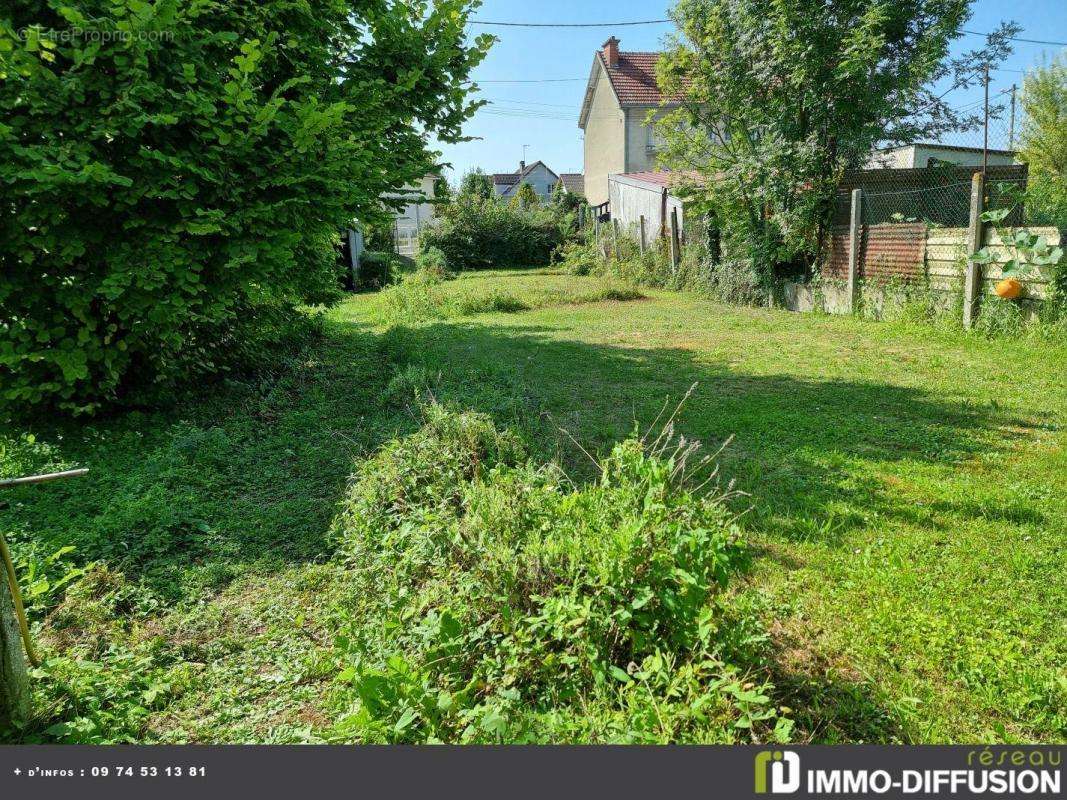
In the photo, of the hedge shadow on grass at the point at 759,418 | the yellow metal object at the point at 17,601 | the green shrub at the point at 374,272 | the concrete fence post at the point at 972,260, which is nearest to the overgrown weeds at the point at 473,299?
the green shrub at the point at 374,272

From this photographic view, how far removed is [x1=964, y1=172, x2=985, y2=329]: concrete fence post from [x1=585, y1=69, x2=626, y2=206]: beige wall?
20.4 meters

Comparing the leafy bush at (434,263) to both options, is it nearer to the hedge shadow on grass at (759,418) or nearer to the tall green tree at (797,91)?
the tall green tree at (797,91)

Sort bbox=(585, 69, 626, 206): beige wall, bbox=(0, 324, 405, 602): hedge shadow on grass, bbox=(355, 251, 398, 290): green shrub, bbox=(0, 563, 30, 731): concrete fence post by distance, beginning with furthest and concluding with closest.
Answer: bbox=(585, 69, 626, 206): beige wall < bbox=(355, 251, 398, 290): green shrub < bbox=(0, 324, 405, 602): hedge shadow on grass < bbox=(0, 563, 30, 731): concrete fence post

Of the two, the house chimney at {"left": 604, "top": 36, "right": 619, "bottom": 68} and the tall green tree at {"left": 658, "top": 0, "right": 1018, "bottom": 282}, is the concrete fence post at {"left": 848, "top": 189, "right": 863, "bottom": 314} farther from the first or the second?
the house chimney at {"left": 604, "top": 36, "right": 619, "bottom": 68}

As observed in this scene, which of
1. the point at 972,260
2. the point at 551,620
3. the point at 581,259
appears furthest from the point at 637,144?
the point at 551,620

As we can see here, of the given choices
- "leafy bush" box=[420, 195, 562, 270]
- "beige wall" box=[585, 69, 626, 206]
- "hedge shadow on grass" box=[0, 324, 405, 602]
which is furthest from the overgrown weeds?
"beige wall" box=[585, 69, 626, 206]

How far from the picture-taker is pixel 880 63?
10945 mm

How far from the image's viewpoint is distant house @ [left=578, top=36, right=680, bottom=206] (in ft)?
90.6

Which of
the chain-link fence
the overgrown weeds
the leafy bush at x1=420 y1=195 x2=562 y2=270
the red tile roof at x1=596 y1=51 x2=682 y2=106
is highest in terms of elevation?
the red tile roof at x1=596 y1=51 x2=682 y2=106

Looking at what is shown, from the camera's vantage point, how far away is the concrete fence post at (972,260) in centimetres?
841

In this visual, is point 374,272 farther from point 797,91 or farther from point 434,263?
point 797,91

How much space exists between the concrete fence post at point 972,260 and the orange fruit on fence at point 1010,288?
532 mm

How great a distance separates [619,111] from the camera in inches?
1105

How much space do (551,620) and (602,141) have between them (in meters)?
31.4
